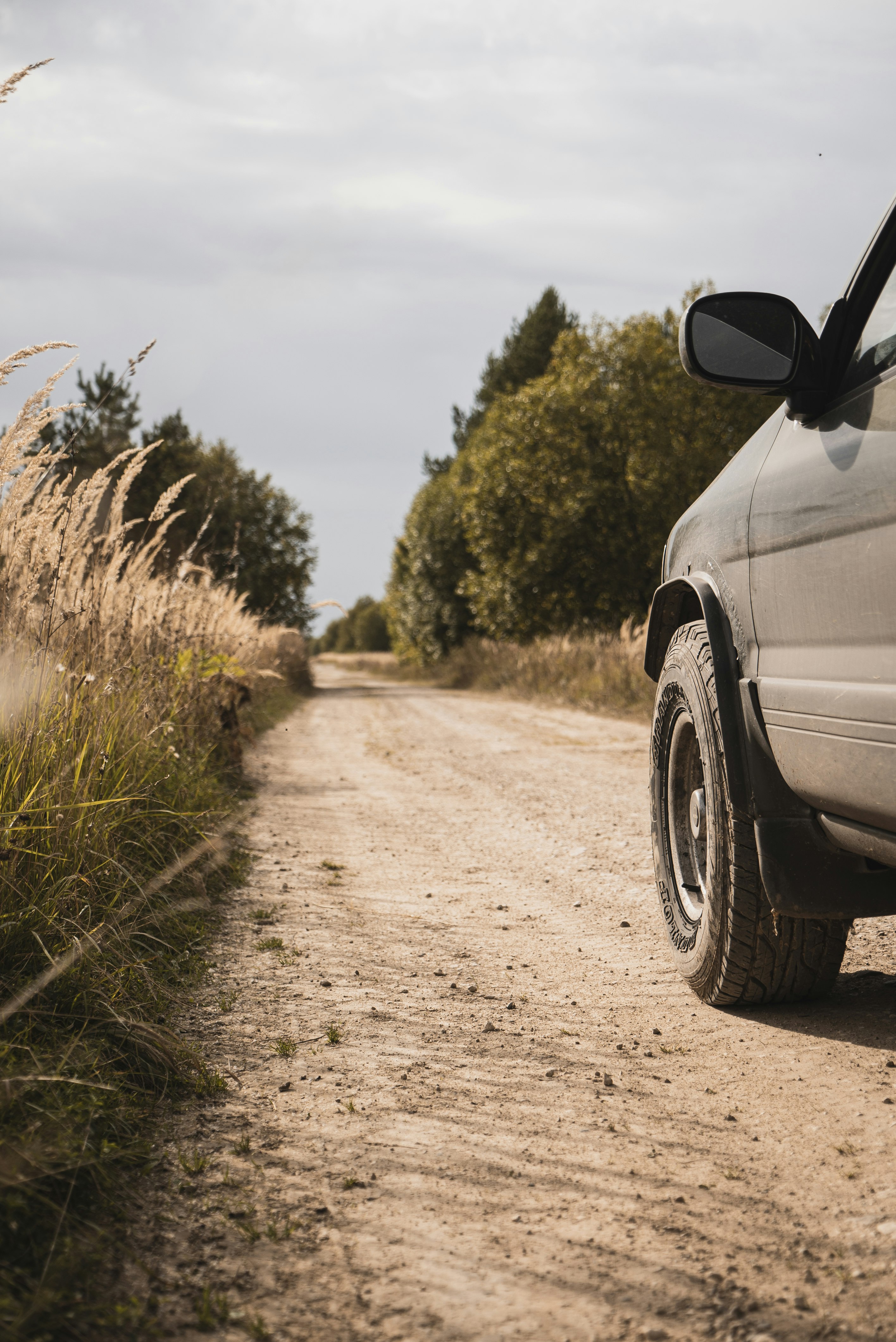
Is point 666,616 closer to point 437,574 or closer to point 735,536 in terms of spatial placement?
point 735,536

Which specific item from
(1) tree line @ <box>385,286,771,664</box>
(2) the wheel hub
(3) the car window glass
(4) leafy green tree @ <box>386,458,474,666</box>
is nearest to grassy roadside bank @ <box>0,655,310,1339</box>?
(2) the wheel hub

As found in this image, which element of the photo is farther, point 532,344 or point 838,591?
point 532,344

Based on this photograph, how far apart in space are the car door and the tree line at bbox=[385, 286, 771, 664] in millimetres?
19263

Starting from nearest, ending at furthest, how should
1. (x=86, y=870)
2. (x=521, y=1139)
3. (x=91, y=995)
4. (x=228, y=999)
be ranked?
(x=521, y=1139) → (x=91, y=995) → (x=228, y=999) → (x=86, y=870)

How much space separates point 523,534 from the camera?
24.3 metres

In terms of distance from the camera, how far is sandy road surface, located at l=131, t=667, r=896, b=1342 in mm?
1559

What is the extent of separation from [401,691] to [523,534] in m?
5.72

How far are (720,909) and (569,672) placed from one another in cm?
1609

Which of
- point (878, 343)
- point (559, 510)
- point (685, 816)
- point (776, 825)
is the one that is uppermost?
point (559, 510)

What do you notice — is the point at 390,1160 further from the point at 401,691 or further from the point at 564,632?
the point at 401,691

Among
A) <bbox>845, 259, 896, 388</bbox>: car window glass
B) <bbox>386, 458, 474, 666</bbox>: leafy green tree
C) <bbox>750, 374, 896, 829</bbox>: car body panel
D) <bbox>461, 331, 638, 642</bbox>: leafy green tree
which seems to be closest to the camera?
<bbox>750, 374, 896, 829</bbox>: car body panel

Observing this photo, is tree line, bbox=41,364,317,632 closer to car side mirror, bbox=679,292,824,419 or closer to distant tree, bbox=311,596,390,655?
car side mirror, bbox=679,292,824,419

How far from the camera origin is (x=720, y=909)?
2650 mm

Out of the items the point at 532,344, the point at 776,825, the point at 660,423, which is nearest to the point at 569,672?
the point at 660,423
